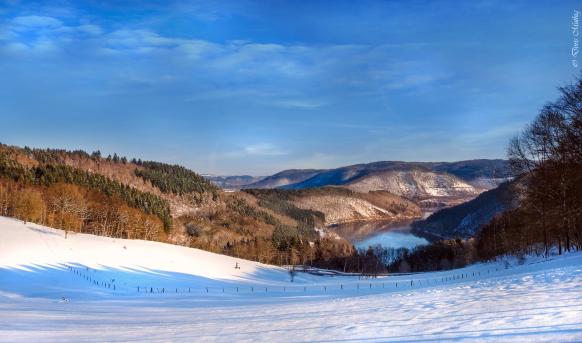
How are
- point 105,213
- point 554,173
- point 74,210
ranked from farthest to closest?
point 105,213 → point 74,210 → point 554,173

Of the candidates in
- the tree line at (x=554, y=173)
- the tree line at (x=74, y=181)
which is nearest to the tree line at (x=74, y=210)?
the tree line at (x=74, y=181)

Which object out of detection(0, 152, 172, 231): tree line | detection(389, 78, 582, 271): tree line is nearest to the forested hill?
detection(0, 152, 172, 231): tree line

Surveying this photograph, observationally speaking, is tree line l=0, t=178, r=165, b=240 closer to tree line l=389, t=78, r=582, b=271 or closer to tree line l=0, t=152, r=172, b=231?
tree line l=0, t=152, r=172, b=231

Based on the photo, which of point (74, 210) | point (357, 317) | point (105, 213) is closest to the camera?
point (357, 317)

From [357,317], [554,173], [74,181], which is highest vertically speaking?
[74,181]

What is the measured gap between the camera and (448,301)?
707 inches

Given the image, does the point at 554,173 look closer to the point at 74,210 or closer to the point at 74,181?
the point at 74,210

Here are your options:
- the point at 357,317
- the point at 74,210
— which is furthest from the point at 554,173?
the point at 74,210

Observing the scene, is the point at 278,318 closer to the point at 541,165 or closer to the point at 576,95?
the point at 576,95

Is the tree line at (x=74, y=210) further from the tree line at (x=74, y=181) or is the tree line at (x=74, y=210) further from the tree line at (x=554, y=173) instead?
the tree line at (x=554, y=173)

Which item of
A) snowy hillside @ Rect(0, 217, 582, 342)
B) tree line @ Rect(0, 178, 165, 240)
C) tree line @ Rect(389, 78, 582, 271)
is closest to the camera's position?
snowy hillside @ Rect(0, 217, 582, 342)

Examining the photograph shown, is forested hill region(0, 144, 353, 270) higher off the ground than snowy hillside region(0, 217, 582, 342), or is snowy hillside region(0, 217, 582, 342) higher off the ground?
forested hill region(0, 144, 353, 270)

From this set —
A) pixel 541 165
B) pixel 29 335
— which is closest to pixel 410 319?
pixel 29 335

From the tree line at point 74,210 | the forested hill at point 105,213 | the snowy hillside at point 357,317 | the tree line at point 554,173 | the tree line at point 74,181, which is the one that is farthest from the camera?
the tree line at point 74,181
